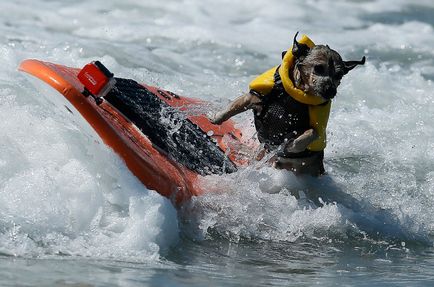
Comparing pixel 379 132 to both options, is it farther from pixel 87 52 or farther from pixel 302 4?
pixel 302 4

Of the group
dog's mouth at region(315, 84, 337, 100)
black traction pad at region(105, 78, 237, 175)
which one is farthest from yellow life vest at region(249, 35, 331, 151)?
black traction pad at region(105, 78, 237, 175)

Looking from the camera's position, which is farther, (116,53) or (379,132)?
(116,53)

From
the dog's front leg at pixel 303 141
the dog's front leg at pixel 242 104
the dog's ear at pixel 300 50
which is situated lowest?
the dog's front leg at pixel 303 141

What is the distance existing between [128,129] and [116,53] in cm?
576

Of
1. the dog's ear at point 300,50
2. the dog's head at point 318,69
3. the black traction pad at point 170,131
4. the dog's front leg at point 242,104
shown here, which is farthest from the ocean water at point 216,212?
the dog's ear at point 300,50

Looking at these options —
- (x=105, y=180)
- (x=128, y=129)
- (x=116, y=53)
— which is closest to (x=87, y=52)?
(x=116, y=53)

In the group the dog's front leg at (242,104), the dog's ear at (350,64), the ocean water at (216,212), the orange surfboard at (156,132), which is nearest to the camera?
the ocean water at (216,212)

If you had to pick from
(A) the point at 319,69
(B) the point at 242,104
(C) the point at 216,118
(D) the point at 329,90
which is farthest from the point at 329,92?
(C) the point at 216,118

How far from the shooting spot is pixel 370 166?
25.7ft

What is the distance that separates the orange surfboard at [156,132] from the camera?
16.6 feet

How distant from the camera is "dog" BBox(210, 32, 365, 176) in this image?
5.52 metres

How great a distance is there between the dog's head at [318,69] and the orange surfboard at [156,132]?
2.63ft

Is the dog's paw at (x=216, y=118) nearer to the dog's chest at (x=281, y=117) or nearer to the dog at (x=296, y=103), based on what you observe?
the dog at (x=296, y=103)

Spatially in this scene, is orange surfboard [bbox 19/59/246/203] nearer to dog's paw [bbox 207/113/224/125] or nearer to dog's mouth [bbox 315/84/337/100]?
dog's paw [bbox 207/113/224/125]
